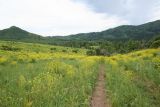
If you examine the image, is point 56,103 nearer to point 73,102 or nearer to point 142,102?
point 73,102

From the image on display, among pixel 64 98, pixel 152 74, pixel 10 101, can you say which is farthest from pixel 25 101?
pixel 152 74

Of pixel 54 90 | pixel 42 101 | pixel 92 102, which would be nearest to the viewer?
pixel 42 101

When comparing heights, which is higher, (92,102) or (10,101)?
(10,101)

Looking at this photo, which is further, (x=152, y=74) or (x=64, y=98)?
(x=152, y=74)

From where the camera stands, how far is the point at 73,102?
35.2 feet

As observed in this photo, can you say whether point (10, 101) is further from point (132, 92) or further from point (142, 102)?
point (132, 92)

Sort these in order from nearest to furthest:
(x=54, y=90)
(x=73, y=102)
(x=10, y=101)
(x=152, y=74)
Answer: (x=10, y=101)
(x=73, y=102)
(x=54, y=90)
(x=152, y=74)

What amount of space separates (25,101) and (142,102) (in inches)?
184

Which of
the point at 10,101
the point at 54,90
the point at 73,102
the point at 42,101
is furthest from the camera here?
the point at 54,90

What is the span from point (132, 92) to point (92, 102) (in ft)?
7.09

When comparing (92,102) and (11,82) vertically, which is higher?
(11,82)

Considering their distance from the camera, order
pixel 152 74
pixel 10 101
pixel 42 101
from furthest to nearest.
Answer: pixel 152 74
pixel 42 101
pixel 10 101

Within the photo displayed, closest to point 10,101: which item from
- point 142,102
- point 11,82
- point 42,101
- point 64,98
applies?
point 42,101

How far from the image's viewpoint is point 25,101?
9148 millimetres
